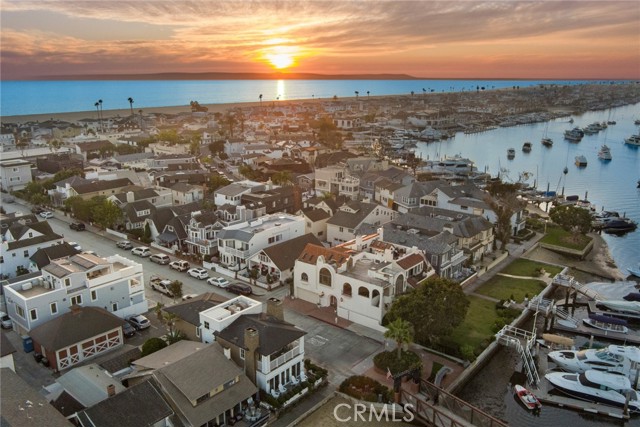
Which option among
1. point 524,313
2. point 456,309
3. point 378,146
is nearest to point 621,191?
point 378,146

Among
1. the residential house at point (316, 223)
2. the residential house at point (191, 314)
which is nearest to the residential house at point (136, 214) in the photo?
the residential house at point (316, 223)

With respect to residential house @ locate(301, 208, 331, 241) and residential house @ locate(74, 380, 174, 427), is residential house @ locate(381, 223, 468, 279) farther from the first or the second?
residential house @ locate(74, 380, 174, 427)

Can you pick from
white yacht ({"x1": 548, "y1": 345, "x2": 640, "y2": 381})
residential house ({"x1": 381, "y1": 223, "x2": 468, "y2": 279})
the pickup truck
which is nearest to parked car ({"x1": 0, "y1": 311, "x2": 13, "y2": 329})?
the pickup truck

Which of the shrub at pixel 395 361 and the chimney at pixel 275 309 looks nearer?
the shrub at pixel 395 361

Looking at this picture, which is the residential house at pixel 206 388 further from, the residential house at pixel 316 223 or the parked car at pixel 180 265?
the residential house at pixel 316 223

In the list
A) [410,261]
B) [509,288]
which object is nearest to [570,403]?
Answer: [410,261]

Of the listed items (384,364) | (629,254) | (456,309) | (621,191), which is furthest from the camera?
(621,191)

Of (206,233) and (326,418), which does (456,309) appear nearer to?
(326,418)
